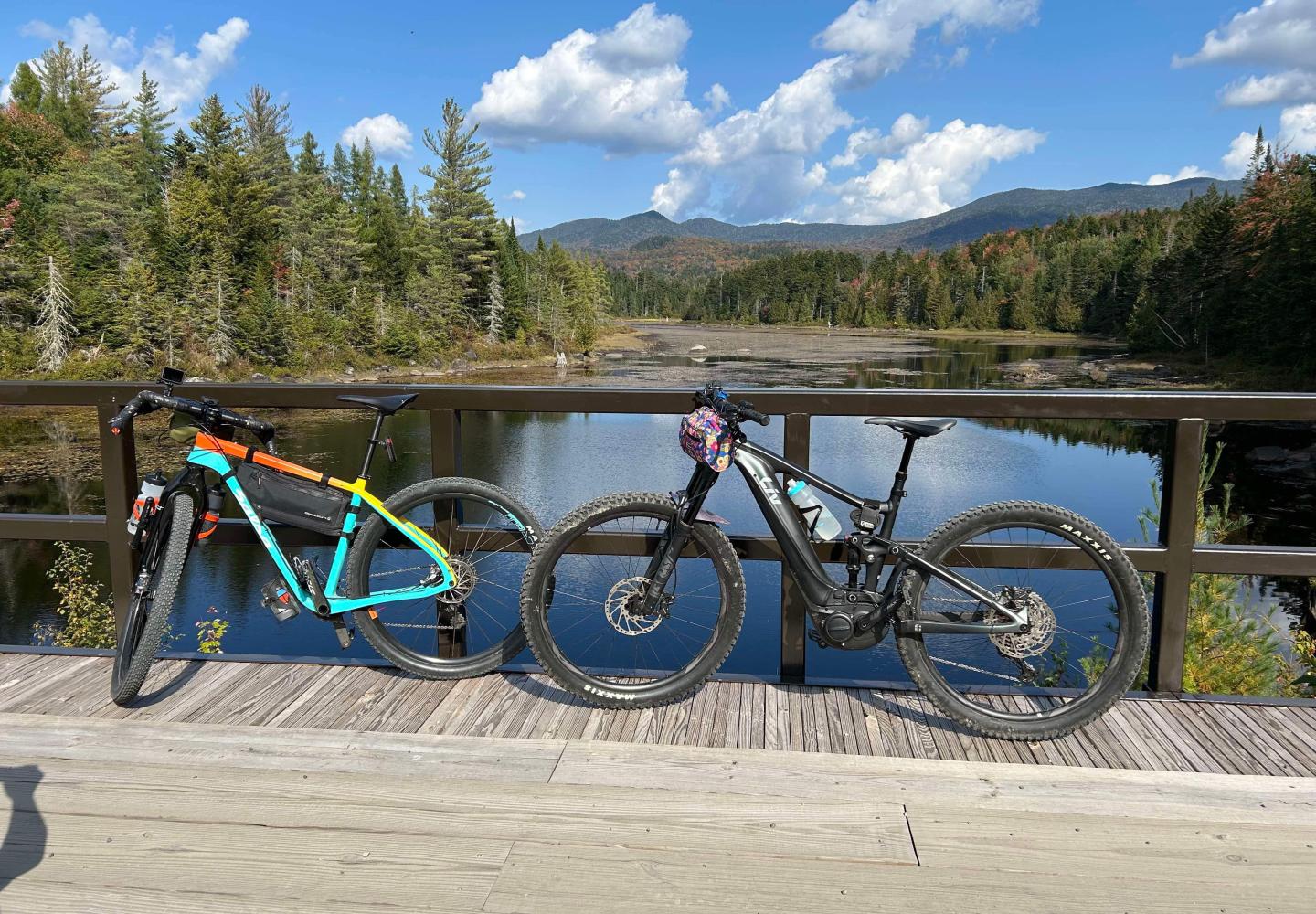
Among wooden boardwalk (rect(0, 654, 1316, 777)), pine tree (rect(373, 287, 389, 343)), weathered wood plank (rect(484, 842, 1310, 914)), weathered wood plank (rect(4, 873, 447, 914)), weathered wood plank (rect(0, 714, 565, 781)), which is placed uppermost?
pine tree (rect(373, 287, 389, 343))

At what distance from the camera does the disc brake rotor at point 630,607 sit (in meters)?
Result: 2.78

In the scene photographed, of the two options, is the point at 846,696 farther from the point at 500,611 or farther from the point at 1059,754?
the point at 500,611

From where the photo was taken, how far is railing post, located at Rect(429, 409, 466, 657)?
3.12 meters

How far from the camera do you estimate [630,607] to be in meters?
2.79

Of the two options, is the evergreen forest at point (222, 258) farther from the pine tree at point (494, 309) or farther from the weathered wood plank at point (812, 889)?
the weathered wood plank at point (812, 889)

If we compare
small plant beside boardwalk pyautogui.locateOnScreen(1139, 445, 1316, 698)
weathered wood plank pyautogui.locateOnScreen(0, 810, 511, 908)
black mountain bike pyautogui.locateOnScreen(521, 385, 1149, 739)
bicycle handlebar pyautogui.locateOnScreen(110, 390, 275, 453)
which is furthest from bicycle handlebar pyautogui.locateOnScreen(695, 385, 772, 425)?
small plant beside boardwalk pyautogui.locateOnScreen(1139, 445, 1316, 698)

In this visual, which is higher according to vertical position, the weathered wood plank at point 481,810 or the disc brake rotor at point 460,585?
the disc brake rotor at point 460,585

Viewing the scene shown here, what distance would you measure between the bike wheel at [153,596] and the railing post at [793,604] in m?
1.95

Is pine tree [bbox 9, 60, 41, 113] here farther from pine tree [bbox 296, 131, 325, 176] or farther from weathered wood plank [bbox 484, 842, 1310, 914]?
weathered wood plank [bbox 484, 842, 1310, 914]

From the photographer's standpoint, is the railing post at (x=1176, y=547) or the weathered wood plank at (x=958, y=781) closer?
the weathered wood plank at (x=958, y=781)

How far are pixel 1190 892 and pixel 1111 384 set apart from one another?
3773 centimetres

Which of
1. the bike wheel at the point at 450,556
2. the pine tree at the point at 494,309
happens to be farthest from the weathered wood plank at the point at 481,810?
the pine tree at the point at 494,309

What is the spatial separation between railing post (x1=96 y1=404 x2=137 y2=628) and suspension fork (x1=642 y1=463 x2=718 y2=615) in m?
1.89

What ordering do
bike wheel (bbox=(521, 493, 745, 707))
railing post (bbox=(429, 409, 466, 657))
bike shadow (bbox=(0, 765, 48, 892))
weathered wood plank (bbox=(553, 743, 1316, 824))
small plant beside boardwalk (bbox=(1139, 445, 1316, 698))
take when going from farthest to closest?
small plant beside boardwalk (bbox=(1139, 445, 1316, 698)), railing post (bbox=(429, 409, 466, 657)), bike wheel (bbox=(521, 493, 745, 707)), weathered wood plank (bbox=(553, 743, 1316, 824)), bike shadow (bbox=(0, 765, 48, 892))
